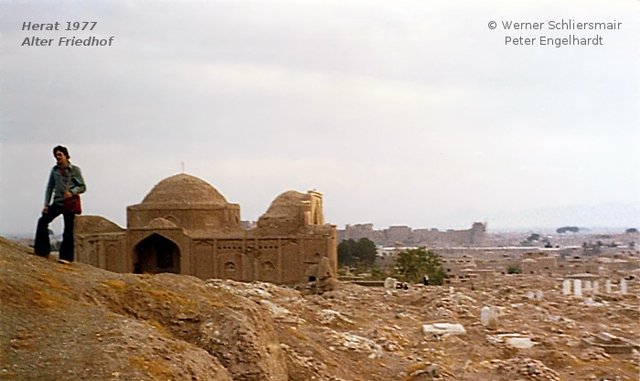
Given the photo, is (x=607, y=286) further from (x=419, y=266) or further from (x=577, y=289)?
(x=419, y=266)

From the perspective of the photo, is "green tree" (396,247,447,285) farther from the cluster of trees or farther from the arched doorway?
the arched doorway

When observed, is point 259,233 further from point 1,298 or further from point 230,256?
→ point 1,298

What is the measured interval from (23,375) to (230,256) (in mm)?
13092

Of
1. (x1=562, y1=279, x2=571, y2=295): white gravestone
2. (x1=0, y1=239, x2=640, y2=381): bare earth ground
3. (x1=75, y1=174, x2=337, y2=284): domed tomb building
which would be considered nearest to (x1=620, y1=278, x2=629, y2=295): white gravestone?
(x1=562, y1=279, x2=571, y2=295): white gravestone

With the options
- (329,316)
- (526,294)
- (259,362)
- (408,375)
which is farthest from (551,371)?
(526,294)

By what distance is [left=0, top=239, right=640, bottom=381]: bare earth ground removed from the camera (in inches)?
129

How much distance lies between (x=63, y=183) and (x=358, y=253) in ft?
69.0

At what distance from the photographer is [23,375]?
3.15m

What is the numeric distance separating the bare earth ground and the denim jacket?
40 cm

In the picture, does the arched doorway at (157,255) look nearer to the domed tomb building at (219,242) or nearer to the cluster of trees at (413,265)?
the domed tomb building at (219,242)

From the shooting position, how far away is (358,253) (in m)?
24.9

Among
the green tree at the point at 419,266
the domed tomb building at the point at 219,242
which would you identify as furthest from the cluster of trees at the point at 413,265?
the domed tomb building at the point at 219,242

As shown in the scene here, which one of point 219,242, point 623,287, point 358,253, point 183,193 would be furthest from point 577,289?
point 358,253

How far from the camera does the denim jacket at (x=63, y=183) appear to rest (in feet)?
14.0
